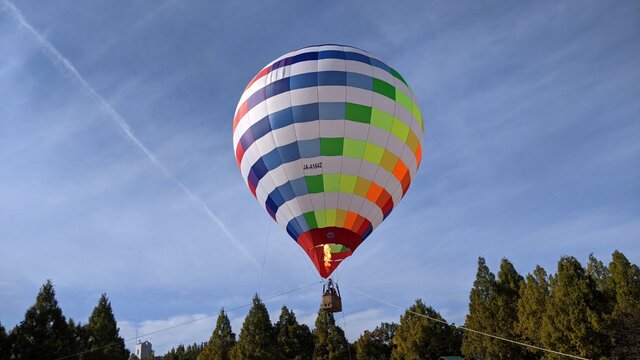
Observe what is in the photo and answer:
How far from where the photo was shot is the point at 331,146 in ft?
53.9

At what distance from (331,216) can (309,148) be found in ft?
8.02

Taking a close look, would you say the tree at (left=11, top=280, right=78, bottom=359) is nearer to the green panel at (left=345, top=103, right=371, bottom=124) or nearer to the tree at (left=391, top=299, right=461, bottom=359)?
the green panel at (left=345, top=103, right=371, bottom=124)

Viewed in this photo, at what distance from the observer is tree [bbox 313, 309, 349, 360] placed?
4225cm

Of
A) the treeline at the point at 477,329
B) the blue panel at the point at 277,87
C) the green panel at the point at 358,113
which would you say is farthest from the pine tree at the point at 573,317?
the blue panel at the point at 277,87

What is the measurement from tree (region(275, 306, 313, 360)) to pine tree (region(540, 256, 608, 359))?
2096cm

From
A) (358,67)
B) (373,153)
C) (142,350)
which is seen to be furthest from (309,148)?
(142,350)

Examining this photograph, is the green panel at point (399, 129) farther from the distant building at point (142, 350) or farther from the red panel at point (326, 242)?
the distant building at point (142, 350)

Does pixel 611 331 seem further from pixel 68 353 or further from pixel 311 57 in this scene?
pixel 68 353

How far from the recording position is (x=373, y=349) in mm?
47125

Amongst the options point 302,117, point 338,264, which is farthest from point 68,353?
point 302,117

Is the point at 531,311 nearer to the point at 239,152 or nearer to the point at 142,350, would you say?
the point at 239,152

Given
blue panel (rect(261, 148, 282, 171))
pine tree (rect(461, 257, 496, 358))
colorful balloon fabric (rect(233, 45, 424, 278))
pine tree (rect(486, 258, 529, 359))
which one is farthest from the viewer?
pine tree (rect(461, 257, 496, 358))

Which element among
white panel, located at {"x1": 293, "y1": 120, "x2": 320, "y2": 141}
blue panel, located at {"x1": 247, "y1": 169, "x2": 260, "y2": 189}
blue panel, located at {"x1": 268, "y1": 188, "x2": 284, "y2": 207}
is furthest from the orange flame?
white panel, located at {"x1": 293, "y1": 120, "x2": 320, "y2": 141}

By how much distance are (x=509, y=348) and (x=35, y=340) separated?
30676 mm
